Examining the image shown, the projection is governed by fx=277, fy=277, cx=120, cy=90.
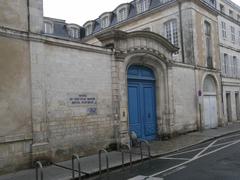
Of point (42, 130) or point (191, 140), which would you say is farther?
point (191, 140)

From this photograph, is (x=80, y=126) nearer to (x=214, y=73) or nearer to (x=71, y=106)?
(x=71, y=106)

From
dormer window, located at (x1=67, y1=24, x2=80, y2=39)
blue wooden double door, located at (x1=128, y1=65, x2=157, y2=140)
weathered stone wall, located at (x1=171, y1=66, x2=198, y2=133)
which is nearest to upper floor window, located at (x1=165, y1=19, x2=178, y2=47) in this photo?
weathered stone wall, located at (x1=171, y1=66, x2=198, y2=133)

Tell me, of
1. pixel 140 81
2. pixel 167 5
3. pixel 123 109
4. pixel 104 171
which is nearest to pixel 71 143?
pixel 104 171

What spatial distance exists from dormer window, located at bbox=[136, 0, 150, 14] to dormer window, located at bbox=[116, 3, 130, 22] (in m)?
1.32

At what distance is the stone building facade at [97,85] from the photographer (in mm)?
7684

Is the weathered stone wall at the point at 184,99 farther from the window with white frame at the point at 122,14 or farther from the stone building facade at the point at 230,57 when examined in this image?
the window with white frame at the point at 122,14

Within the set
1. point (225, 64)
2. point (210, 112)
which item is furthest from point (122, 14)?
point (210, 112)

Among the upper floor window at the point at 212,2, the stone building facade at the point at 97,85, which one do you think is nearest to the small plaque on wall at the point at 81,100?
the stone building facade at the point at 97,85

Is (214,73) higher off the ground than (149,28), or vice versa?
(149,28)

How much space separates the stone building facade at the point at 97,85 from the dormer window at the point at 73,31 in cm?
1198

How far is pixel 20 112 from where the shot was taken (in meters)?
7.69

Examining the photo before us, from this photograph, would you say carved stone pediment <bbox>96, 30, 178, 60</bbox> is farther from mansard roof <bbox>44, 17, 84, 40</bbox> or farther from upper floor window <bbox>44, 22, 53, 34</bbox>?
mansard roof <bbox>44, 17, 84, 40</bbox>

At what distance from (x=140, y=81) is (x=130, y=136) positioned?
8.92 feet

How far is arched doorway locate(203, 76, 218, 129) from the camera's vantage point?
17.2 m
